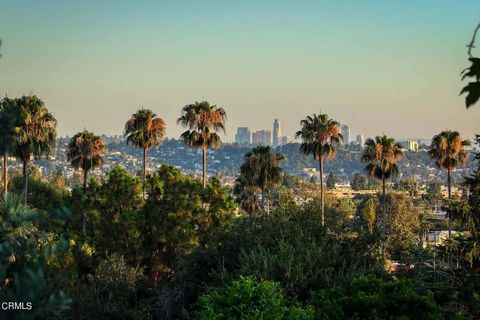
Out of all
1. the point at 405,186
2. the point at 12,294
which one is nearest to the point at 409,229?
the point at 12,294

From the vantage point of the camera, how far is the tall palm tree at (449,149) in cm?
5044

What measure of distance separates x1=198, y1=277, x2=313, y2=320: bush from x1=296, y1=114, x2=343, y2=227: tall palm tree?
34810mm

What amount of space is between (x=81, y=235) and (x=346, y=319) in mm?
24466

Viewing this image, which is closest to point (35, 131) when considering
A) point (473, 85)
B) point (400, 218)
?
point (473, 85)

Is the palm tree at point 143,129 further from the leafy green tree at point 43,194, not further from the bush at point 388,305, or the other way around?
the bush at point 388,305

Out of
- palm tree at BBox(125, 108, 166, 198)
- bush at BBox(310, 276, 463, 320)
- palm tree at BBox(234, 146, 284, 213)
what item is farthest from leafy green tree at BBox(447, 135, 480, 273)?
palm tree at BBox(125, 108, 166, 198)

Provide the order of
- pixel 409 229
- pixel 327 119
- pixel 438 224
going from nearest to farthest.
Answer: pixel 327 119
pixel 409 229
pixel 438 224

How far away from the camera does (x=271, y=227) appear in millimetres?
21812

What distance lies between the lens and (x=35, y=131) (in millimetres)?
36594

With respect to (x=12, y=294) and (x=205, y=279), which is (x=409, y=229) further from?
(x=12, y=294)

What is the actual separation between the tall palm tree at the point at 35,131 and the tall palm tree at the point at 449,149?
30.5 meters

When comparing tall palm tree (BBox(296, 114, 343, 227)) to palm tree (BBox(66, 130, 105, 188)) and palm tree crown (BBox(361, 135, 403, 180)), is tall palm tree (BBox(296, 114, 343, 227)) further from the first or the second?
palm tree (BBox(66, 130, 105, 188))

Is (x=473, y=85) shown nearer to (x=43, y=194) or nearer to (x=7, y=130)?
(x=7, y=130)

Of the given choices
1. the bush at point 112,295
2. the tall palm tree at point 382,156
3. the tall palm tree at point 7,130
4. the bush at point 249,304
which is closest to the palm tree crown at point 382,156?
the tall palm tree at point 382,156
